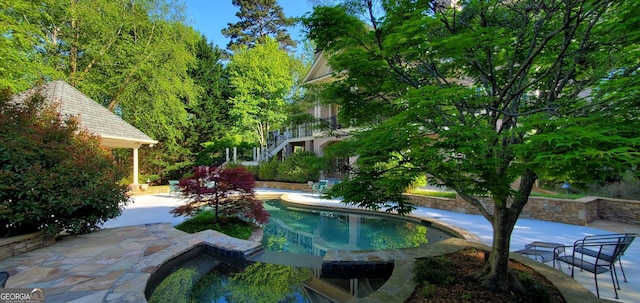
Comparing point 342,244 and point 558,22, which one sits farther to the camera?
point 342,244

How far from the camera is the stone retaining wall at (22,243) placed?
201 inches

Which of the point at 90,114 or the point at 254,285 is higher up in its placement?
the point at 90,114

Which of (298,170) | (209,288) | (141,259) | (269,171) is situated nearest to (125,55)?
(269,171)

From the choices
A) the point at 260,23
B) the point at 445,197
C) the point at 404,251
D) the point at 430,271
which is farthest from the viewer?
the point at 260,23

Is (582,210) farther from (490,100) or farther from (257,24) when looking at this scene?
(257,24)

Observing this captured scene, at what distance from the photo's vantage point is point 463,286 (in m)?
3.59

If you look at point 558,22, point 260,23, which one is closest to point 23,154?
point 558,22

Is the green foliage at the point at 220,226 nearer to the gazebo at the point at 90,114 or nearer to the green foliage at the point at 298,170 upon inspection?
the gazebo at the point at 90,114

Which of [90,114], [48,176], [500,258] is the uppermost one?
[90,114]

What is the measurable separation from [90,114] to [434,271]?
51.2ft

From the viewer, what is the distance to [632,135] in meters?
2.16

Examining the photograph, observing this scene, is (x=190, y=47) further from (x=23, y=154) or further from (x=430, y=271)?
(x=430, y=271)

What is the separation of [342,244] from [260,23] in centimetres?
3134

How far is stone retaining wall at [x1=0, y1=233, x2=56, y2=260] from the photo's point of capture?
5113mm
